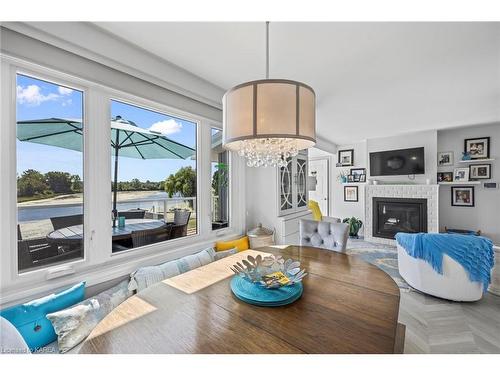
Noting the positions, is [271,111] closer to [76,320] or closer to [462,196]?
[76,320]

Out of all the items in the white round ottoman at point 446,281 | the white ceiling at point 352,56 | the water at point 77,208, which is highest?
the white ceiling at point 352,56

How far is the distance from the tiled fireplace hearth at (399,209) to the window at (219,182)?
354 cm

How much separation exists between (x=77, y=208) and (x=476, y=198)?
19.9ft

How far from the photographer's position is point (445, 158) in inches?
171

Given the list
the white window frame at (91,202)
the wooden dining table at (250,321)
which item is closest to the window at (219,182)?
the white window frame at (91,202)

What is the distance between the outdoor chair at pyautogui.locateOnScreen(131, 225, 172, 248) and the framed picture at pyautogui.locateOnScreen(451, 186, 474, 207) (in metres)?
5.29

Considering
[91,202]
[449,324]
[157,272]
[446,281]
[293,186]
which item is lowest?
[449,324]

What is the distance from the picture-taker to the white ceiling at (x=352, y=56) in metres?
1.45

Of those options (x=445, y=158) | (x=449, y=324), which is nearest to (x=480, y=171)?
(x=445, y=158)

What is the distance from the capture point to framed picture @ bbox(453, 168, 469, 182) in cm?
408

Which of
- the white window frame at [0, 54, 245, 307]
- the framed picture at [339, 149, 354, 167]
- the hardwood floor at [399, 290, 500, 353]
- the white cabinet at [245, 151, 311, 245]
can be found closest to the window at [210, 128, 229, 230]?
the white window frame at [0, 54, 245, 307]

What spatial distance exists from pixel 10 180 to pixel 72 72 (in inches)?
31.3

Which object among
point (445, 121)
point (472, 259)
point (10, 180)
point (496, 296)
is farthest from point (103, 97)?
point (445, 121)

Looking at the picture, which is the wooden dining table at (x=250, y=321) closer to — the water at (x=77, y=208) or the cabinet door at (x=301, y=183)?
the water at (x=77, y=208)
